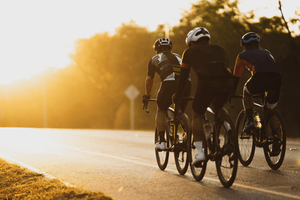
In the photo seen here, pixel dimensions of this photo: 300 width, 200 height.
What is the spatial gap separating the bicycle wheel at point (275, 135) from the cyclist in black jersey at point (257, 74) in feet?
0.65

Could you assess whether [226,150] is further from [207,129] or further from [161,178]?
[161,178]

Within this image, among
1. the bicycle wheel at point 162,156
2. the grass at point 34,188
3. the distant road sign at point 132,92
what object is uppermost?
the distant road sign at point 132,92

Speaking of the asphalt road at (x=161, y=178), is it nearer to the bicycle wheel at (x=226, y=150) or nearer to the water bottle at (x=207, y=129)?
the bicycle wheel at (x=226, y=150)

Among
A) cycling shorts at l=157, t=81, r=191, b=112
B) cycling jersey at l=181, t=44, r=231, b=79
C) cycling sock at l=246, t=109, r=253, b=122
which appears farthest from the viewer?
cycling shorts at l=157, t=81, r=191, b=112

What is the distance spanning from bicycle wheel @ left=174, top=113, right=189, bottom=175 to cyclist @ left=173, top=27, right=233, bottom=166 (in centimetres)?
73

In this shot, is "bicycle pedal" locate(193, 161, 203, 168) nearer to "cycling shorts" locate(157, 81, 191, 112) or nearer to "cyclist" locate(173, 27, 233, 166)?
"cyclist" locate(173, 27, 233, 166)

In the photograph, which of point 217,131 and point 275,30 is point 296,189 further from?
point 275,30

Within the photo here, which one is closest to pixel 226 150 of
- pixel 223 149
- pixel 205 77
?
pixel 223 149

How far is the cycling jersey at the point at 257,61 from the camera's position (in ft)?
23.1

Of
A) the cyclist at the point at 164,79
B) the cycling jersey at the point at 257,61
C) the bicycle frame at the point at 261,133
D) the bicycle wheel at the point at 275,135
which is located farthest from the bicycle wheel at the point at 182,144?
the bicycle wheel at the point at 275,135

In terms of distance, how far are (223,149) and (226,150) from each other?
7 centimetres

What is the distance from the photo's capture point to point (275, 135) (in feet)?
23.4

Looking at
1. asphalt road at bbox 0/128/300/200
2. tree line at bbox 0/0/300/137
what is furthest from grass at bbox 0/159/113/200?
tree line at bbox 0/0/300/137

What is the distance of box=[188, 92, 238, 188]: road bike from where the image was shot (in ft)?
18.6
